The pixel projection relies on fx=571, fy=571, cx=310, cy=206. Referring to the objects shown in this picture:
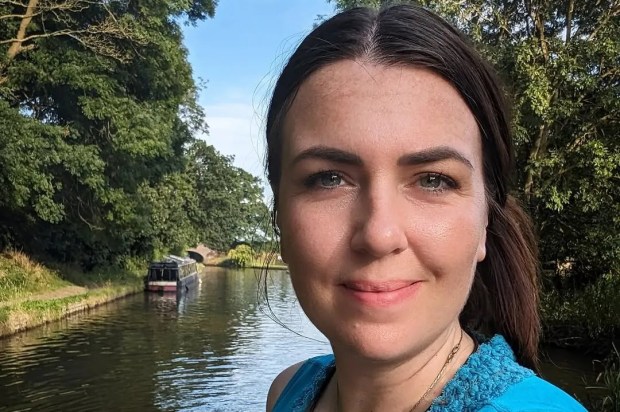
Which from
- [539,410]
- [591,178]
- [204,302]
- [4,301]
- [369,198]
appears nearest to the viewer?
[539,410]

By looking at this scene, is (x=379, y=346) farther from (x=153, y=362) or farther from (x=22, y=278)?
(x=22, y=278)

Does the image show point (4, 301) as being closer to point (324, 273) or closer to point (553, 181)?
point (553, 181)

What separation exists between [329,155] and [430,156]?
20 centimetres

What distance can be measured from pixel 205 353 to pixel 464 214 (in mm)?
15095

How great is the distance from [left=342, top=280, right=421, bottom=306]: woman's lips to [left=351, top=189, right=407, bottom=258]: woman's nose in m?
0.06

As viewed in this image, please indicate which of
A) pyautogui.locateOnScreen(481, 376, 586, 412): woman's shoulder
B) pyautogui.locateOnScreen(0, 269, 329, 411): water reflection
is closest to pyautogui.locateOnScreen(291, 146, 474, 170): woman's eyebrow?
pyautogui.locateOnScreen(481, 376, 586, 412): woman's shoulder

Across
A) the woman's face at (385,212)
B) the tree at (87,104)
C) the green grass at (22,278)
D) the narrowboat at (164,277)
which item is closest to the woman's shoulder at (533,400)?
the woman's face at (385,212)

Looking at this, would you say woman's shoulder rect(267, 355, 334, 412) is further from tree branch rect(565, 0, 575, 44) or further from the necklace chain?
tree branch rect(565, 0, 575, 44)

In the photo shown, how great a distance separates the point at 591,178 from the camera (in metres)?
13.0

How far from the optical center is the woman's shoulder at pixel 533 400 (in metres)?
0.98

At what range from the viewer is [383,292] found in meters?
1.07

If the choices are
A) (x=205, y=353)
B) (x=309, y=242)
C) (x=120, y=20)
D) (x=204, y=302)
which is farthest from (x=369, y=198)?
(x=204, y=302)

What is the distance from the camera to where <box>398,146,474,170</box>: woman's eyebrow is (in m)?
1.08

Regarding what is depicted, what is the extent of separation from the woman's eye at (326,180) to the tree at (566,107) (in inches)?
414
